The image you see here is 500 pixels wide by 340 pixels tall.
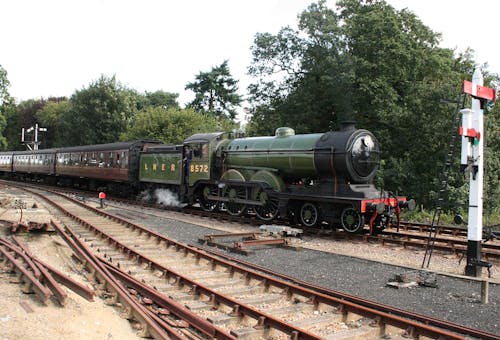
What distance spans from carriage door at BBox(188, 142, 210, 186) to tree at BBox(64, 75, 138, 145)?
3590cm

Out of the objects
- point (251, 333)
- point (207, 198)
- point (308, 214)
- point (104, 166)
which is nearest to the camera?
point (251, 333)

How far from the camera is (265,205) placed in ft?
50.8

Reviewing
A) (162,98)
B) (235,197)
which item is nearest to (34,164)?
(235,197)

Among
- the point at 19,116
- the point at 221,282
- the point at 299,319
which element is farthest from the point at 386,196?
the point at 19,116

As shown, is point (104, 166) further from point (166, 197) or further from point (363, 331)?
point (363, 331)

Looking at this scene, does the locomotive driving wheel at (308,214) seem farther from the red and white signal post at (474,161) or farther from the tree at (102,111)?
the tree at (102,111)

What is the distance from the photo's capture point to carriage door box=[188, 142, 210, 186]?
17.9m

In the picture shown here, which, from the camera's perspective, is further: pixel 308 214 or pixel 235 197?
pixel 235 197

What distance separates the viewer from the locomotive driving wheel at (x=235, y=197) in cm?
1641

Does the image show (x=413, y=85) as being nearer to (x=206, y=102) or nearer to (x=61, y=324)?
(x=61, y=324)

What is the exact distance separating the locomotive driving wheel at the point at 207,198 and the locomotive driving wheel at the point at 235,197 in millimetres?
1041

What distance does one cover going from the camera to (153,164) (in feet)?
71.4

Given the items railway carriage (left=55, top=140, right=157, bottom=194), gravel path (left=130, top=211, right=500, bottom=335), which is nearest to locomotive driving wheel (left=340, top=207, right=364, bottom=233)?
gravel path (left=130, top=211, right=500, bottom=335)

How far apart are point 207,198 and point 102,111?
38740mm
